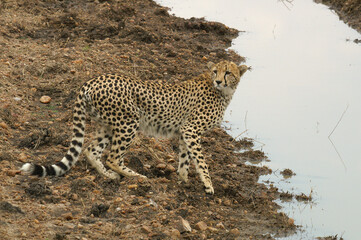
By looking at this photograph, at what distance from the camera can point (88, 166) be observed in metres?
6.65

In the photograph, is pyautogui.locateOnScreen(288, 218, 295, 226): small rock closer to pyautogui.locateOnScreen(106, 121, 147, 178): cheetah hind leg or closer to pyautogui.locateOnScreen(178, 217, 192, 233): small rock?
pyautogui.locateOnScreen(178, 217, 192, 233): small rock

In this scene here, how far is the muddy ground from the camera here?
18.0 feet

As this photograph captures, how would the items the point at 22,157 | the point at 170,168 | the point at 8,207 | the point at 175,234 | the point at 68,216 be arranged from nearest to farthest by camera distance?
the point at 8,207
the point at 68,216
the point at 175,234
the point at 22,157
the point at 170,168

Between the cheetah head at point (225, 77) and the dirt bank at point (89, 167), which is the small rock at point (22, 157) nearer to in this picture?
the dirt bank at point (89, 167)

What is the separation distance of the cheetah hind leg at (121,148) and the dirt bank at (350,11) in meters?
9.57

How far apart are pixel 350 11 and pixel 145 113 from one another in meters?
10.4

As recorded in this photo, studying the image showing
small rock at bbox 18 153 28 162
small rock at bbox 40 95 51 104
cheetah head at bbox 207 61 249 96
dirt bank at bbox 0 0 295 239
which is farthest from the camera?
small rock at bbox 40 95 51 104

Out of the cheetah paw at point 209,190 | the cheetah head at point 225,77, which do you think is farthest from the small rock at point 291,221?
the cheetah head at point 225,77

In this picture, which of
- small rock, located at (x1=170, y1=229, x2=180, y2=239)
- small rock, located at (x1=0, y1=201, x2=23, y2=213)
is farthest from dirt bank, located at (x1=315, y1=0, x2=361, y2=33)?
small rock, located at (x1=0, y1=201, x2=23, y2=213)

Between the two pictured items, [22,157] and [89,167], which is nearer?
[22,157]

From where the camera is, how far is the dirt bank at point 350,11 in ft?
49.6

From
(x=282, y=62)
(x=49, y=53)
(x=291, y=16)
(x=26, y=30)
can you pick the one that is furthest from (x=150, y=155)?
(x=291, y=16)

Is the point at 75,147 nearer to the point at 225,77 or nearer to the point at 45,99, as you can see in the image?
the point at 225,77

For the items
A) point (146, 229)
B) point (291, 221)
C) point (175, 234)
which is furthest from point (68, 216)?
point (291, 221)
